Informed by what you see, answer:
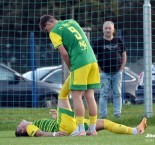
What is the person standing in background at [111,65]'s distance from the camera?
15375 millimetres

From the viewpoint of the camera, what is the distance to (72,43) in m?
11.4

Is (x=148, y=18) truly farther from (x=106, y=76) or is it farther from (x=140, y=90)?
(x=140, y=90)

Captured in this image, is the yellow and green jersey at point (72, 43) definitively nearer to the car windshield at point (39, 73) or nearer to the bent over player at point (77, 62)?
the bent over player at point (77, 62)

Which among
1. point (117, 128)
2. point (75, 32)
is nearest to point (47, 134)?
point (117, 128)

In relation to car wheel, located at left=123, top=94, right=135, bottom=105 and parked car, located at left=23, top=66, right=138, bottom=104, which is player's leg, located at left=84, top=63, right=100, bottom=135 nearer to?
parked car, located at left=23, top=66, right=138, bottom=104

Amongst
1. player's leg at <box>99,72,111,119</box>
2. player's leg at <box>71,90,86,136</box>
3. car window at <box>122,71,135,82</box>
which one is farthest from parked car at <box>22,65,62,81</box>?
player's leg at <box>71,90,86,136</box>

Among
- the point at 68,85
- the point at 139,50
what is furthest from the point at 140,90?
the point at 68,85

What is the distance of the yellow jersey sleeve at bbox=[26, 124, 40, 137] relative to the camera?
37.1ft

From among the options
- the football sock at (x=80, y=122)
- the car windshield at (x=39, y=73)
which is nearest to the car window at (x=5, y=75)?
the car windshield at (x=39, y=73)

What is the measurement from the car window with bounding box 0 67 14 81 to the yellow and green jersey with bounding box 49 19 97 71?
367 inches

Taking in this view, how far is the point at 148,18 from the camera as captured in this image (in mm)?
15047

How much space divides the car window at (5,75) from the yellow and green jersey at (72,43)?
30.6ft

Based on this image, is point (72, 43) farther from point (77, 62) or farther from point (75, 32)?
point (77, 62)

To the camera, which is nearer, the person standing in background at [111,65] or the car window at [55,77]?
the person standing in background at [111,65]
